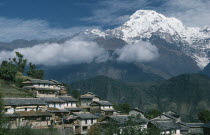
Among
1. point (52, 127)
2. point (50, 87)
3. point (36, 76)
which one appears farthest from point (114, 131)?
point (36, 76)

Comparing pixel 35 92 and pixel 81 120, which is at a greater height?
pixel 35 92

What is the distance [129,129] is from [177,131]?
2370 inches

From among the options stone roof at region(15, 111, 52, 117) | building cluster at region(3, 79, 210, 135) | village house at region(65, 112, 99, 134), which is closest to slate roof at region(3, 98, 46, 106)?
building cluster at region(3, 79, 210, 135)

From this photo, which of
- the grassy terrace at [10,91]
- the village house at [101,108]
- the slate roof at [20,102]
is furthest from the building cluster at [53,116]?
the village house at [101,108]

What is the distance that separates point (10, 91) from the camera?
9875cm

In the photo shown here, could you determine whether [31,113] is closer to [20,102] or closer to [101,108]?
[20,102]

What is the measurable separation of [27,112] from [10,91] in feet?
67.3

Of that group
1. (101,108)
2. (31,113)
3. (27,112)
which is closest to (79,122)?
(31,113)

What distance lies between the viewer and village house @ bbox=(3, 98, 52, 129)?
7731 cm

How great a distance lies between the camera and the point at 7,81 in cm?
11312

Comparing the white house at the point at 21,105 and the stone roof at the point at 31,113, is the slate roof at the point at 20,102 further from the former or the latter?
the stone roof at the point at 31,113

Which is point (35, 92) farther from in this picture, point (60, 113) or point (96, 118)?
point (96, 118)

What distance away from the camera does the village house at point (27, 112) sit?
77312 mm

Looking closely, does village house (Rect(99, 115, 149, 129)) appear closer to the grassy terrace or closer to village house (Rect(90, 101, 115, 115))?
the grassy terrace
